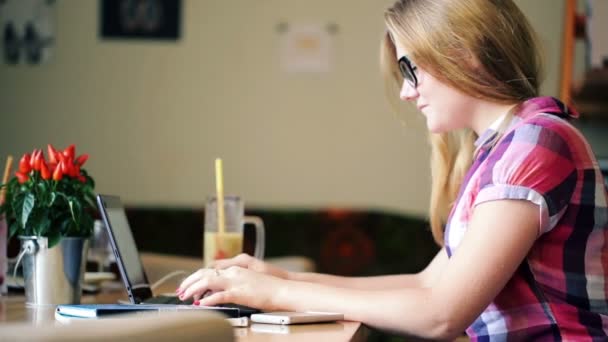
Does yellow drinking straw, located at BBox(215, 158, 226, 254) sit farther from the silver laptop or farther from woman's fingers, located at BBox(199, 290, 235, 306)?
woman's fingers, located at BBox(199, 290, 235, 306)

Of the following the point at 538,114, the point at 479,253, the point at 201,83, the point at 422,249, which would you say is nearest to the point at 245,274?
the point at 479,253

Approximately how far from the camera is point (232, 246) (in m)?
2.00

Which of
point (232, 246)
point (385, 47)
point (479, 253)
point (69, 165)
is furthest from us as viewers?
point (232, 246)

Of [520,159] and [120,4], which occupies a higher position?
[120,4]

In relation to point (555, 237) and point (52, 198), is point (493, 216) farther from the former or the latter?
point (52, 198)

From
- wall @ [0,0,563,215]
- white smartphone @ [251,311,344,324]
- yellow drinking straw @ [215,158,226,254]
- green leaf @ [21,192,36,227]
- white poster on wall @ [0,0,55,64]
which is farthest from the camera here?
white poster on wall @ [0,0,55,64]

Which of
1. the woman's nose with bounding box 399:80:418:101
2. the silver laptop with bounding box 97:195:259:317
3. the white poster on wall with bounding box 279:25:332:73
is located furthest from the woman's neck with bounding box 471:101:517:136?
the white poster on wall with bounding box 279:25:332:73

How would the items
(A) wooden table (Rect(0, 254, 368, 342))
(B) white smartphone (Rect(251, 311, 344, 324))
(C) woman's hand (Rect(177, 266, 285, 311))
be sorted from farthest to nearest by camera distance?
1. (C) woman's hand (Rect(177, 266, 285, 311))
2. (B) white smartphone (Rect(251, 311, 344, 324))
3. (A) wooden table (Rect(0, 254, 368, 342))

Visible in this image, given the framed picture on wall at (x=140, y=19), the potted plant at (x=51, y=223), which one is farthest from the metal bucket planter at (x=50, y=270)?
the framed picture on wall at (x=140, y=19)

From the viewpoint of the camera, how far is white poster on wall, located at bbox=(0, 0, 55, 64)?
391 centimetres

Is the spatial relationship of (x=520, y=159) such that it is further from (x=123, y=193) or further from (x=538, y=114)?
(x=123, y=193)

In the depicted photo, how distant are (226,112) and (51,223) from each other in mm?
2261

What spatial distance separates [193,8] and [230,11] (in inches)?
6.0

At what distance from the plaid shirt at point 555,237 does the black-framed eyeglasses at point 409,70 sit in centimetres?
22
